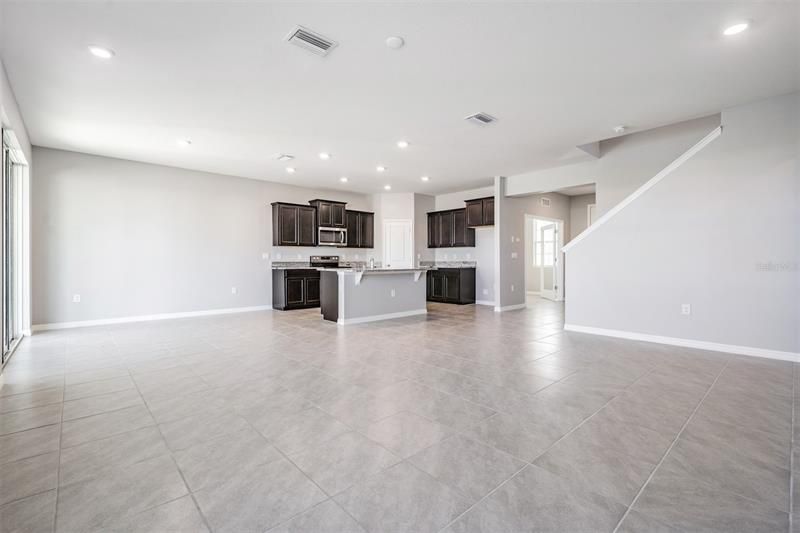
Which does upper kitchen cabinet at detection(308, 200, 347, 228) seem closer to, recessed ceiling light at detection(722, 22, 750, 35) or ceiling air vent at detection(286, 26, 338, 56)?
ceiling air vent at detection(286, 26, 338, 56)

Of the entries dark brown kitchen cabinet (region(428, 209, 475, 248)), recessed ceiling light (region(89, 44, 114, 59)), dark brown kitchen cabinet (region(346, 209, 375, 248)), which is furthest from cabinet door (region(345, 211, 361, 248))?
recessed ceiling light (region(89, 44, 114, 59))

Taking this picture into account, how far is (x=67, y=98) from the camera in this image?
389 centimetres

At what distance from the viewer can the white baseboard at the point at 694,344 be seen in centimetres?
396

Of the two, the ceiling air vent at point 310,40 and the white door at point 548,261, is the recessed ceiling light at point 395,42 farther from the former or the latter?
the white door at point 548,261

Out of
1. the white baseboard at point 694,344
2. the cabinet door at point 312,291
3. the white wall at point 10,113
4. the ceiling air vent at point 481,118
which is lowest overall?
the white baseboard at point 694,344

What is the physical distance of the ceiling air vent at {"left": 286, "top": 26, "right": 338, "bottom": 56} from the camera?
9.06 feet

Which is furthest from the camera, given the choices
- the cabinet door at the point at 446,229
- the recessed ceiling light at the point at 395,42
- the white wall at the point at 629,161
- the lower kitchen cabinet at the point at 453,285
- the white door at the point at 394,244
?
the white door at the point at 394,244

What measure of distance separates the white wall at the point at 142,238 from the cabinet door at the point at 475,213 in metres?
4.26

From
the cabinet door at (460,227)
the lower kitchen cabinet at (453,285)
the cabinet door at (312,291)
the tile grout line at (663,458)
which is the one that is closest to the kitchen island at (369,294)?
the cabinet door at (312,291)

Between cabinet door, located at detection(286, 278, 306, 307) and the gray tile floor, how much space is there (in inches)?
144

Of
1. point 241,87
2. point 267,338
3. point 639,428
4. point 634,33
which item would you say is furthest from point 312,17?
point 267,338

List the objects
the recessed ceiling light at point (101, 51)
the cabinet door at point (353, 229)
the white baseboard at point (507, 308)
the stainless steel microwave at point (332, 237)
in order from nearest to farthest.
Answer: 1. the recessed ceiling light at point (101, 51)
2. the white baseboard at point (507, 308)
3. the stainless steel microwave at point (332, 237)
4. the cabinet door at point (353, 229)

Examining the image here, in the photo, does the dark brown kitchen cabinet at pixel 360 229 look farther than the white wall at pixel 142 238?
Yes

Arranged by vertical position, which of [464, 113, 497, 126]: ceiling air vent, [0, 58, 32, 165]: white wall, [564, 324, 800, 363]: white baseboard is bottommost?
[564, 324, 800, 363]: white baseboard
